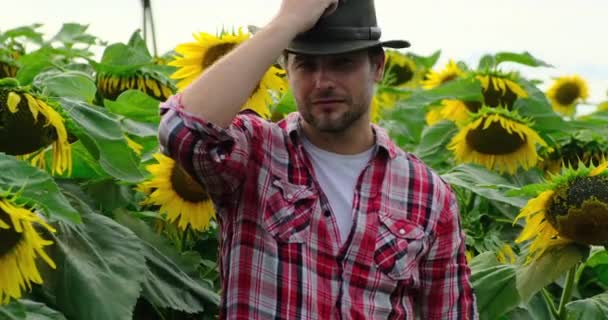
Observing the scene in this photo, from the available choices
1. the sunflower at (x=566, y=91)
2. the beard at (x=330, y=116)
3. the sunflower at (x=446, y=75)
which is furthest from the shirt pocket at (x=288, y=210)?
the sunflower at (x=566, y=91)

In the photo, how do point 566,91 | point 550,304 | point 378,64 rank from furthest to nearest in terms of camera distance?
point 566,91 → point 550,304 → point 378,64

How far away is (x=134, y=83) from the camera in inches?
96.7

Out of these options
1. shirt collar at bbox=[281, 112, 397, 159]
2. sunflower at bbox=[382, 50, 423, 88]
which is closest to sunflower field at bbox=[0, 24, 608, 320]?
shirt collar at bbox=[281, 112, 397, 159]

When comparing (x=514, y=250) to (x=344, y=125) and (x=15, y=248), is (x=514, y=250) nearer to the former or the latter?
(x=344, y=125)

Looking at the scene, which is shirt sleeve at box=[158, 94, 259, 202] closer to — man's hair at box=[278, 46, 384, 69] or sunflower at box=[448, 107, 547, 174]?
man's hair at box=[278, 46, 384, 69]

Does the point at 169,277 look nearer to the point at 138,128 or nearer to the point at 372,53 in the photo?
the point at 138,128

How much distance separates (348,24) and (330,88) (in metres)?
0.13

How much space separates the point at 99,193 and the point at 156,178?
0.21 metres

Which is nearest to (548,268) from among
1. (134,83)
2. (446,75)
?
(134,83)

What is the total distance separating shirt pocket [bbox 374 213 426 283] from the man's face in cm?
17

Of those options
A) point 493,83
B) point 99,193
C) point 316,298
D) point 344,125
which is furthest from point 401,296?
point 493,83

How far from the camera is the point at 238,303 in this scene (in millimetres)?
1772

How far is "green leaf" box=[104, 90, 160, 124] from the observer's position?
2.17m

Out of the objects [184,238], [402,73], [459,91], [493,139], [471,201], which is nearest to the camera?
[184,238]
